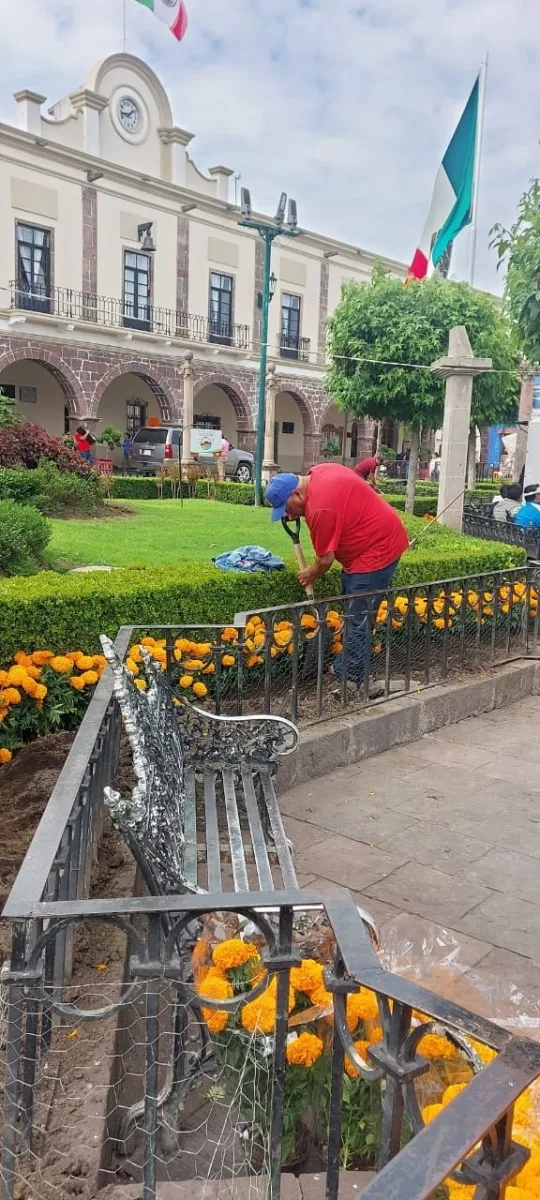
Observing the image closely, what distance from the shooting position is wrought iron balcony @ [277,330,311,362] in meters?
32.5

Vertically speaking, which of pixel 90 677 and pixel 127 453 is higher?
pixel 127 453

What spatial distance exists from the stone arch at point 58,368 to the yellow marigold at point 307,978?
23.7 m

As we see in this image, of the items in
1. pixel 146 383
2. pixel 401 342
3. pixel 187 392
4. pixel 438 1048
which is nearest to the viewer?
pixel 438 1048

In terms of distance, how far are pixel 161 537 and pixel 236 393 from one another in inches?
827

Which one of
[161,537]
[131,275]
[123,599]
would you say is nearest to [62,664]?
Answer: [123,599]

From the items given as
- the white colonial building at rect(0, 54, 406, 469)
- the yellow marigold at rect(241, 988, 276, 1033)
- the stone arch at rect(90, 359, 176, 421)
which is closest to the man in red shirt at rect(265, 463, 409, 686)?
the yellow marigold at rect(241, 988, 276, 1033)

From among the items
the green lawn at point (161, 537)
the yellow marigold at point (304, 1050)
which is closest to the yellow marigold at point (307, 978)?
the yellow marigold at point (304, 1050)

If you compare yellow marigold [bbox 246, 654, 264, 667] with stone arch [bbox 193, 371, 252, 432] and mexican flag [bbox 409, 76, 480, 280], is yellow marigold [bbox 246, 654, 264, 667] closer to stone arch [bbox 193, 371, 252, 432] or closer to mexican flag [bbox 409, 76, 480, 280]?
mexican flag [bbox 409, 76, 480, 280]

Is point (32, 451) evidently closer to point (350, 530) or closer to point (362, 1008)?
point (350, 530)

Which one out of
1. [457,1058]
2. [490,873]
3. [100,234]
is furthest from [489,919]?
[100,234]

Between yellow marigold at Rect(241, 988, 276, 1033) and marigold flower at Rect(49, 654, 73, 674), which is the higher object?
marigold flower at Rect(49, 654, 73, 674)

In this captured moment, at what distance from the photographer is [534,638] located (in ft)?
21.9

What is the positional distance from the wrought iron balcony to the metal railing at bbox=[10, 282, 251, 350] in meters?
2.10

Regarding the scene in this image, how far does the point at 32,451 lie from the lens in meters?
12.9
